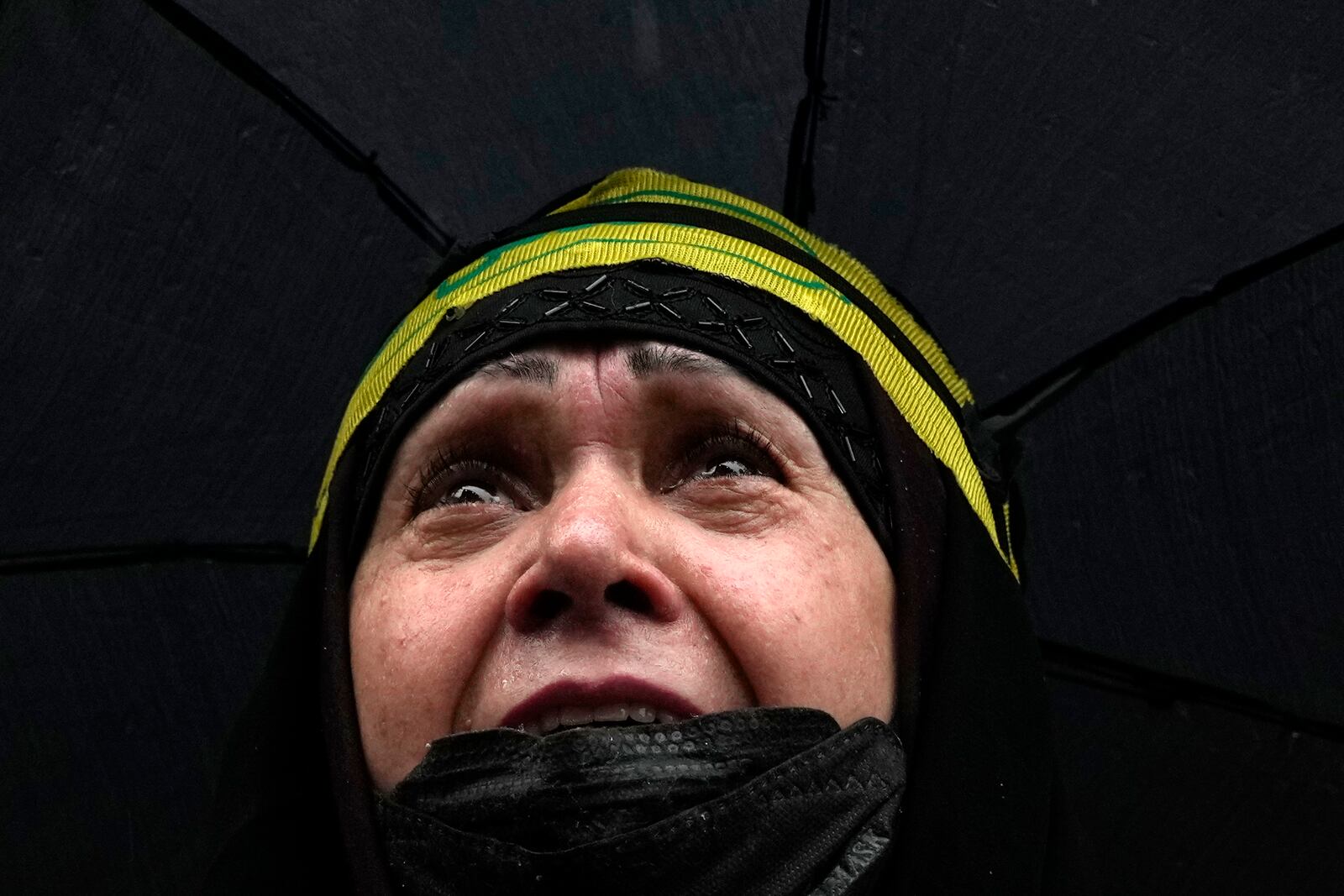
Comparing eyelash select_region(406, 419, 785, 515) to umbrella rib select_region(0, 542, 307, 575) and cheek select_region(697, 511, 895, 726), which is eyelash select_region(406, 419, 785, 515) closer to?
cheek select_region(697, 511, 895, 726)

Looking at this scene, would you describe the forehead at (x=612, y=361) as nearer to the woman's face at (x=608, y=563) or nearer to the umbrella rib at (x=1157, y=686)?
the woman's face at (x=608, y=563)

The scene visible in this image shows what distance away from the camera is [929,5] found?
2684 mm

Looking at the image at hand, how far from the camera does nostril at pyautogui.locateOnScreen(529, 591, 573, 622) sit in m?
2.10

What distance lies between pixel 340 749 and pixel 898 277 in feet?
4.40

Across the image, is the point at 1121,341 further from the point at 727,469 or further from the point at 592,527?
the point at 592,527

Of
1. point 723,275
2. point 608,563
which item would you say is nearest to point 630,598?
point 608,563

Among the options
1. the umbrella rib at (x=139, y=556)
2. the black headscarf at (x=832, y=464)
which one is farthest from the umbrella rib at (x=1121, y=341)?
the umbrella rib at (x=139, y=556)

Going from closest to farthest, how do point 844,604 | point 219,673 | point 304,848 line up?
point 844,604
point 304,848
point 219,673

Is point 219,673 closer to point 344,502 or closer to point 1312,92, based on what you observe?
point 344,502

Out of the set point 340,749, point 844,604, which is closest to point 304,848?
point 340,749

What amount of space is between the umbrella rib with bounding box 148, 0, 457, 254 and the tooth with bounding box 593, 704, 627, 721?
117cm

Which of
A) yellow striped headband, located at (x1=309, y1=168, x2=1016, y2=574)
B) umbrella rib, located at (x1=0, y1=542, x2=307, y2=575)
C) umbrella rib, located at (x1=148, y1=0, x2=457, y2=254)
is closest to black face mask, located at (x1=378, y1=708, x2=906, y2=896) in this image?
yellow striped headband, located at (x1=309, y1=168, x2=1016, y2=574)

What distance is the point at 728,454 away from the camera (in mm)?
2379

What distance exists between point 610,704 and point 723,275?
824 millimetres
